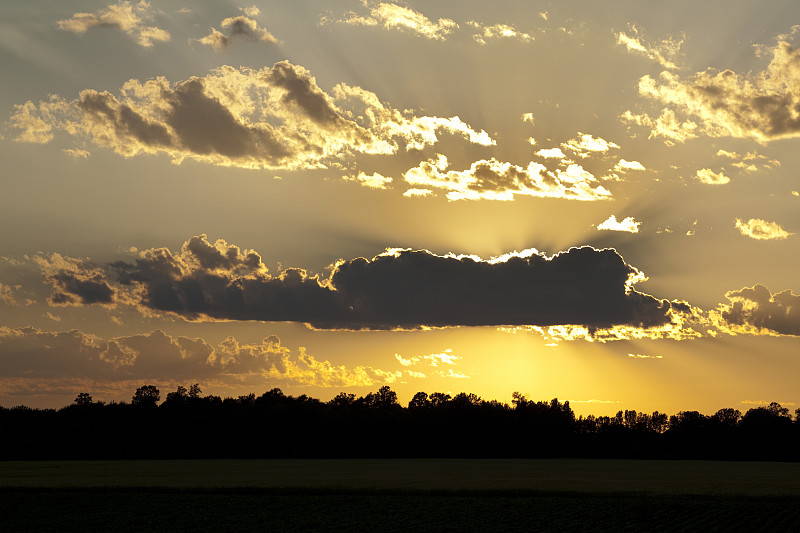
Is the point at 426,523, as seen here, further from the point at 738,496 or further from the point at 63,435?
the point at 63,435

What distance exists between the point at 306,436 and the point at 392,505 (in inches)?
4644

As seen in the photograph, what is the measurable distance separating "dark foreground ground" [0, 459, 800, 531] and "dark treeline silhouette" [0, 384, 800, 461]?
88933mm

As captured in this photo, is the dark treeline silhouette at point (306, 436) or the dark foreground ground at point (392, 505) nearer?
the dark foreground ground at point (392, 505)

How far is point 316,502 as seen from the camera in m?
59.6

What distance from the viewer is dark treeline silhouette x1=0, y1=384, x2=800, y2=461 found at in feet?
Result: 551

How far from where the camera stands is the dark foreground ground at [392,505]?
158 ft

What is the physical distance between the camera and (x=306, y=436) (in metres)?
173

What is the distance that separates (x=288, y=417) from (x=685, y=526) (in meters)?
138

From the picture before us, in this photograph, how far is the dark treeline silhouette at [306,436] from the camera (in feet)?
551

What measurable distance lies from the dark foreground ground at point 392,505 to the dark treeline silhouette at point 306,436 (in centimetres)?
8893

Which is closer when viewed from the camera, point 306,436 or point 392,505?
point 392,505

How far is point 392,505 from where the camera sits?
5788 cm

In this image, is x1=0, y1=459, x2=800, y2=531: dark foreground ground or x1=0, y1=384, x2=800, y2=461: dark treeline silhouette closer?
x1=0, y1=459, x2=800, y2=531: dark foreground ground

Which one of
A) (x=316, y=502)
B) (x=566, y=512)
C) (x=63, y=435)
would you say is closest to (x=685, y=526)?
(x=566, y=512)
